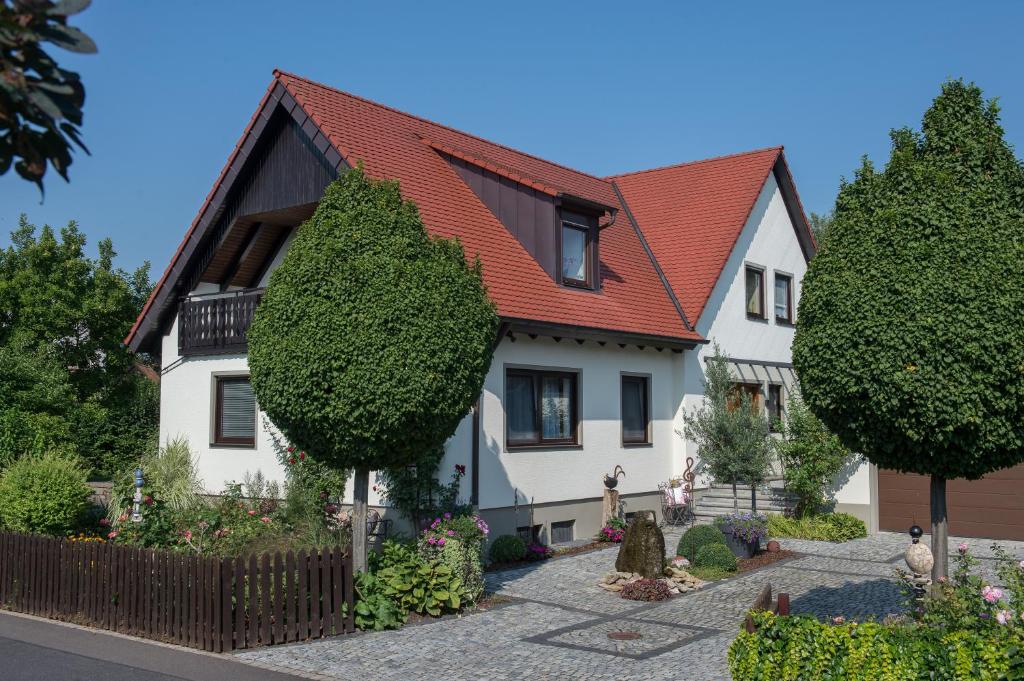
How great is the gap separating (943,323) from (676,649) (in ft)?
14.0

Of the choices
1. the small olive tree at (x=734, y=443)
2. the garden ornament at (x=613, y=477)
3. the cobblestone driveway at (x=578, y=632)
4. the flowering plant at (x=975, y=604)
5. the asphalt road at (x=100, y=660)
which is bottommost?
the asphalt road at (x=100, y=660)

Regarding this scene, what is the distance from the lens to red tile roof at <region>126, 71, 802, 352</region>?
1615 cm

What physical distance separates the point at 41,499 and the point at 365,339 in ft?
23.9

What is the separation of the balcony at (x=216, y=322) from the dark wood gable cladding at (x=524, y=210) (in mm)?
4603

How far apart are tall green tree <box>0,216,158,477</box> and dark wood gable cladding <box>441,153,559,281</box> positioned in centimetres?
1001

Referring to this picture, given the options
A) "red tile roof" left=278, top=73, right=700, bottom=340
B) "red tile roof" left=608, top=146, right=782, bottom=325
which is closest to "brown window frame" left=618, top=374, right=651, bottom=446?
"red tile roof" left=278, top=73, right=700, bottom=340

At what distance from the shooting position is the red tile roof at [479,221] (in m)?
15.9

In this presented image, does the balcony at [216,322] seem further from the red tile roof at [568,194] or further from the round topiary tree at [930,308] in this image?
the round topiary tree at [930,308]

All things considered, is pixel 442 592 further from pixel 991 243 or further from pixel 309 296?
pixel 991 243

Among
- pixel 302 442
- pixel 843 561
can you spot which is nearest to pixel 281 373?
pixel 302 442

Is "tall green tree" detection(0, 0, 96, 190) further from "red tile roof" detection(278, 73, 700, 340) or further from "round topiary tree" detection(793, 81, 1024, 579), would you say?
"red tile roof" detection(278, 73, 700, 340)

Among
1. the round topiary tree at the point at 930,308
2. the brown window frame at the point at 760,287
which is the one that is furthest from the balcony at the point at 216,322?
the brown window frame at the point at 760,287

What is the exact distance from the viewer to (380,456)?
10508mm

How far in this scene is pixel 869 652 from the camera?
6.74 metres
